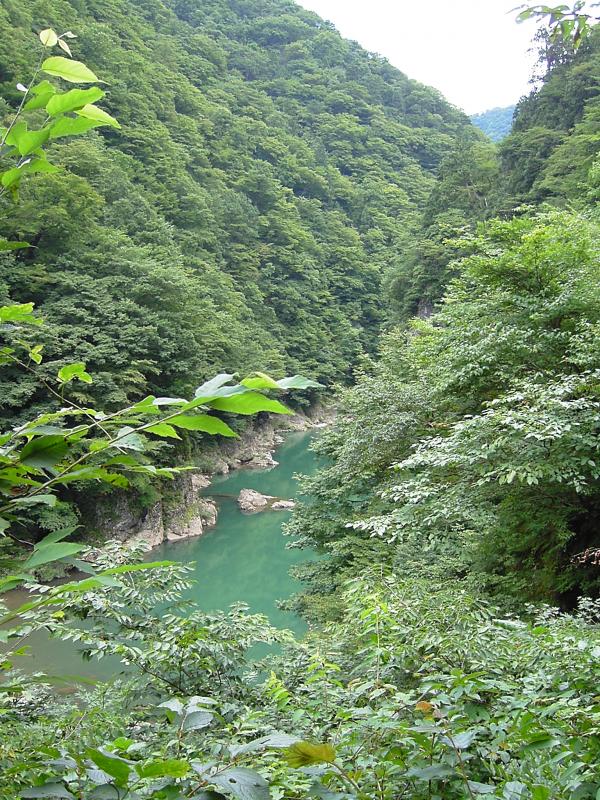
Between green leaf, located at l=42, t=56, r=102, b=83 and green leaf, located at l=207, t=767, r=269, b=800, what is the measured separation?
2.07 feet

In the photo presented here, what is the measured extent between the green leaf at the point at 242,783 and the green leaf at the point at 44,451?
1.03 ft

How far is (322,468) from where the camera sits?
1077 cm

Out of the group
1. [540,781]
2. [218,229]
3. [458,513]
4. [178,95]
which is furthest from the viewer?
[178,95]

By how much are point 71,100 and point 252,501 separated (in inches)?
576

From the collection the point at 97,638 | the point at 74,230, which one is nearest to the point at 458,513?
the point at 97,638

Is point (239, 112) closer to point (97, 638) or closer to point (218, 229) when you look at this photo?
point (218, 229)

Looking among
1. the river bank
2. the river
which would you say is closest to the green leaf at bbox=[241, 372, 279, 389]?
the river

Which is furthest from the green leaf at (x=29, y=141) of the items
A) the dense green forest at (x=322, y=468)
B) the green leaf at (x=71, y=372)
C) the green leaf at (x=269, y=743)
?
the green leaf at (x=269, y=743)

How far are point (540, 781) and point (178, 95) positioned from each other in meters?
37.9

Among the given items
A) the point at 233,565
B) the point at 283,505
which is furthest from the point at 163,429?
the point at 283,505

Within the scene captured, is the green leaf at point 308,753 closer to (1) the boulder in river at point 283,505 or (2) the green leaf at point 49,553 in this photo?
(2) the green leaf at point 49,553

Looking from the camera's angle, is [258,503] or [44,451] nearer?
[44,451]

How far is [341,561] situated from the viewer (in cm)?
737

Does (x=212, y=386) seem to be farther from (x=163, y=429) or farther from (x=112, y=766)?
(x=112, y=766)
